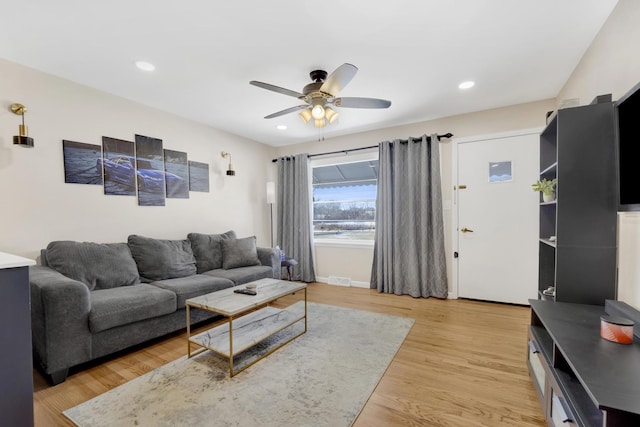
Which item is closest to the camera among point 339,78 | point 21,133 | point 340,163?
point 339,78

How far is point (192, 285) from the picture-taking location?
2762 millimetres

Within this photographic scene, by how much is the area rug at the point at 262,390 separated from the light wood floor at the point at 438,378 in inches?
4.4

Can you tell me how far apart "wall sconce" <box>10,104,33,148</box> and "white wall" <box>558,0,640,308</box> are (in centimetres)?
431

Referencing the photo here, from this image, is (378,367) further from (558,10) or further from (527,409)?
(558,10)

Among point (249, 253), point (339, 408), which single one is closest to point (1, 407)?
point (339, 408)

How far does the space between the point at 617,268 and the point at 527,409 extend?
3.41 ft

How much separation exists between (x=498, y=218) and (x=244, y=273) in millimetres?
3243

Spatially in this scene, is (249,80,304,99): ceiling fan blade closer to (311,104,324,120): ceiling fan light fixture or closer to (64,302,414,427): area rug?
(311,104,324,120): ceiling fan light fixture

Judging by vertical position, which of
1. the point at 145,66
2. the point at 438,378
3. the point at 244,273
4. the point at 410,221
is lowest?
the point at 438,378

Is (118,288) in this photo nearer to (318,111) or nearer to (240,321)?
(240,321)

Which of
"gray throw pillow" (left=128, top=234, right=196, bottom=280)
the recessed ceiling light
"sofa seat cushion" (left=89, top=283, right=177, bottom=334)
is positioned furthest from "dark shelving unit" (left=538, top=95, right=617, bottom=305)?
"gray throw pillow" (left=128, top=234, right=196, bottom=280)

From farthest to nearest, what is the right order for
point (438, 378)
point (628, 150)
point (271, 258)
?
point (271, 258) < point (438, 378) < point (628, 150)

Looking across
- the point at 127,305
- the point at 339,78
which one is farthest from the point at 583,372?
the point at 127,305

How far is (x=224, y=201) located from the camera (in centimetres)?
432
